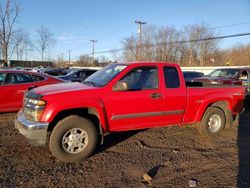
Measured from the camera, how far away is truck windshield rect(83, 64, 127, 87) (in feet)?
17.6

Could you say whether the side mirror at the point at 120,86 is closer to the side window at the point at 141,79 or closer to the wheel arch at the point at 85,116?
the side window at the point at 141,79

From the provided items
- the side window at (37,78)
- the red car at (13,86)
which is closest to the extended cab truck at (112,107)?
the red car at (13,86)

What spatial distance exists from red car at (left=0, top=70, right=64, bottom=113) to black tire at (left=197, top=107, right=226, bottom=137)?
5232 millimetres

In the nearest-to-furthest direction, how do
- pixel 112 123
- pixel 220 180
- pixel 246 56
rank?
pixel 220 180 < pixel 112 123 < pixel 246 56

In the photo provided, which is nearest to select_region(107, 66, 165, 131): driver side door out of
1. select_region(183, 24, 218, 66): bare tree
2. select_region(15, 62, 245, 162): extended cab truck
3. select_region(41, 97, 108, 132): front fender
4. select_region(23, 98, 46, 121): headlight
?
select_region(15, 62, 245, 162): extended cab truck

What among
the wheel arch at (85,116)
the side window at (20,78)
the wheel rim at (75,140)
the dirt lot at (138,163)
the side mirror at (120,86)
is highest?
the side window at (20,78)

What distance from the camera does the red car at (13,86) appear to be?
7.93 m

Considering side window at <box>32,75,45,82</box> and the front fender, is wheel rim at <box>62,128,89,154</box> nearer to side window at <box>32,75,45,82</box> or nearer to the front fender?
the front fender

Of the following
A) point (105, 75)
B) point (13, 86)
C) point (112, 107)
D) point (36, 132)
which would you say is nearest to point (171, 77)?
point (105, 75)

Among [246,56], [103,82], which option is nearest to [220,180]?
[103,82]

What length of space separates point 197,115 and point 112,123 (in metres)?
2.25

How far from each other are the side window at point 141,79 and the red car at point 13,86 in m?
4.19

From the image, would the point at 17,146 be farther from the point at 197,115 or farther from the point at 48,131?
the point at 197,115

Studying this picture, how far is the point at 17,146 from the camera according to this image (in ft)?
18.1
